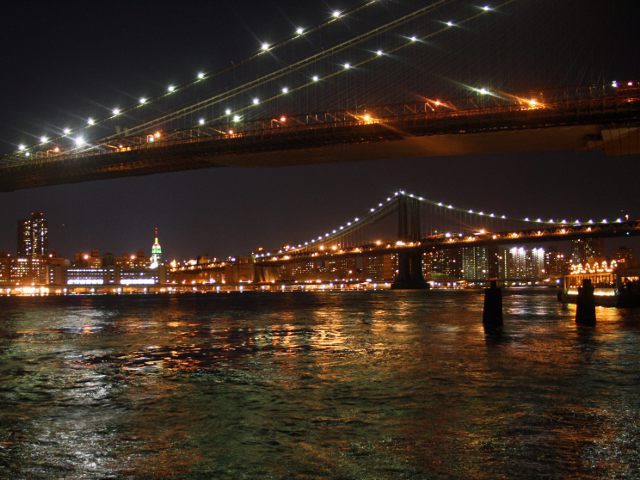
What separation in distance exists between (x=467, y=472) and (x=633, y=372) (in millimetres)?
5254

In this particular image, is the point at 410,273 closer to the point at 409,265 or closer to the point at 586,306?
the point at 409,265

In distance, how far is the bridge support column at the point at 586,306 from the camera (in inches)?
659

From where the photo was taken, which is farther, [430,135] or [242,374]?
[430,135]

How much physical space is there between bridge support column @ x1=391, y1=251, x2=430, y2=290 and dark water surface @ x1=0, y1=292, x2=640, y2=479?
2291 inches

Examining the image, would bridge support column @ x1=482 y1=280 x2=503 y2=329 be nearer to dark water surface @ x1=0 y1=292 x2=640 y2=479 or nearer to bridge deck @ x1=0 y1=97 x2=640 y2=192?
dark water surface @ x1=0 y1=292 x2=640 y2=479

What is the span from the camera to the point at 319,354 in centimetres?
1080

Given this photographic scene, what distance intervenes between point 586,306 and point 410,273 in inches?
2169

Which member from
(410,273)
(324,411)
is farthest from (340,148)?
(410,273)

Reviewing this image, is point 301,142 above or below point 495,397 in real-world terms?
above

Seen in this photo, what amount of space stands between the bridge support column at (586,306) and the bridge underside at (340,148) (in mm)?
11933

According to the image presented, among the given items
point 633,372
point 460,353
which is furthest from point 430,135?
point 633,372

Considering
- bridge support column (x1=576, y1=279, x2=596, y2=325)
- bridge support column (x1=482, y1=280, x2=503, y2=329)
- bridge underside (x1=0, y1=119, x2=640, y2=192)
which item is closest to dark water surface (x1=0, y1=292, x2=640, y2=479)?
bridge support column (x1=482, y1=280, x2=503, y2=329)

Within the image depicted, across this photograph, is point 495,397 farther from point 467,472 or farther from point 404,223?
point 404,223

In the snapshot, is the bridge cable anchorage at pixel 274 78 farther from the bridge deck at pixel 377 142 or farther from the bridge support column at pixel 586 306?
the bridge support column at pixel 586 306
